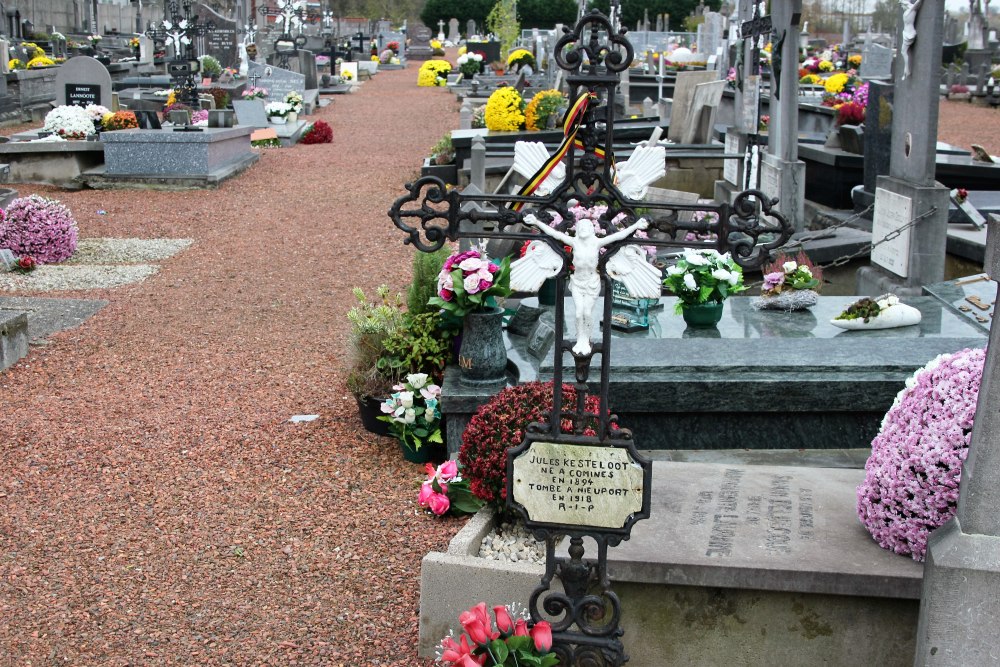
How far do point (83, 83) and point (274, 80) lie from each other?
666 centimetres

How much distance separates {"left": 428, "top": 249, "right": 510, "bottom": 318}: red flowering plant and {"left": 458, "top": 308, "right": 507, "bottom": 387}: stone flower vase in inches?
2.4

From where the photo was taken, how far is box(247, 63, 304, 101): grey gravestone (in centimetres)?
2497

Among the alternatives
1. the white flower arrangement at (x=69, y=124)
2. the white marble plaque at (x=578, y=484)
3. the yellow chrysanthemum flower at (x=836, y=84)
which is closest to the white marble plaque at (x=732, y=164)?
the white marble plaque at (x=578, y=484)

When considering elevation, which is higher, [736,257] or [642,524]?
[736,257]

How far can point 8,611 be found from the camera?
179 inches

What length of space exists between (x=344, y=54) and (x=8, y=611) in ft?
141

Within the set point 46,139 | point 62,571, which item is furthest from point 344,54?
point 62,571

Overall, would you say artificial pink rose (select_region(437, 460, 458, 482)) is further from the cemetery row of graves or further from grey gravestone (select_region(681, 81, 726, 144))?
grey gravestone (select_region(681, 81, 726, 144))

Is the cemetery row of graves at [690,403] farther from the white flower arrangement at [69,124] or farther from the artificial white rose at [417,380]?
the white flower arrangement at [69,124]

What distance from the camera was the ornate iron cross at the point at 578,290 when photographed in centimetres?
350

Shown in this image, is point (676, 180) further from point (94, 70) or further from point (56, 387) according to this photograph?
point (94, 70)

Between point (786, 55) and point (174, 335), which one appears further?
point (786, 55)

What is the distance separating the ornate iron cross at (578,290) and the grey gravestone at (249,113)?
1860 cm

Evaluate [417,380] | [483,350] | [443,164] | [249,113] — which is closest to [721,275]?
[483,350]
